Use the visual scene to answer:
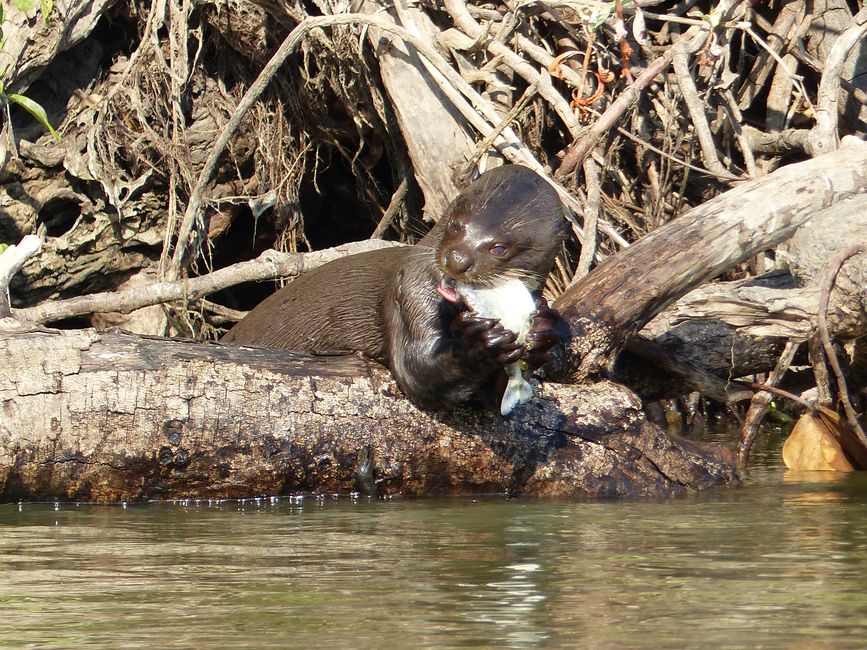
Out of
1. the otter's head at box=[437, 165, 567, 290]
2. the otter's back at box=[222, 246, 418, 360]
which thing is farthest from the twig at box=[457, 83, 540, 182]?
the otter's head at box=[437, 165, 567, 290]

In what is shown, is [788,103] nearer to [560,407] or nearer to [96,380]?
[560,407]

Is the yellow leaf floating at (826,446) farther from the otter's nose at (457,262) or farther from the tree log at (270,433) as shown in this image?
the otter's nose at (457,262)

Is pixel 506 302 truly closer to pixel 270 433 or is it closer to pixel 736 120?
pixel 270 433

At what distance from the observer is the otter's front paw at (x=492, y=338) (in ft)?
10.1

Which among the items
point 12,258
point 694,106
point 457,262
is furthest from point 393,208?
point 457,262

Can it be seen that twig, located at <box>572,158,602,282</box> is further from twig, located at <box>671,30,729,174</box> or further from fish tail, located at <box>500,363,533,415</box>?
fish tail, located at <box>500,363,533,415</box>

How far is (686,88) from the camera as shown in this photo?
5.18 metres

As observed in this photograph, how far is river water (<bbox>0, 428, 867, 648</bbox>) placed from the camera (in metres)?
1.90

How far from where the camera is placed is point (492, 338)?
3074 mm

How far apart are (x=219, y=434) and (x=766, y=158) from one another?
3208 millimetres

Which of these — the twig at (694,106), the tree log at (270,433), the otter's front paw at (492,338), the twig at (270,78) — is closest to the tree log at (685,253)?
the tree log at (270,433)

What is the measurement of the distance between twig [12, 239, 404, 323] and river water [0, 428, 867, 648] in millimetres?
2023

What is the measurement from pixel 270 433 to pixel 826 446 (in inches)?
68.2

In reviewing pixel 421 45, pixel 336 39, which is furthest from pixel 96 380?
pixel 336 39
